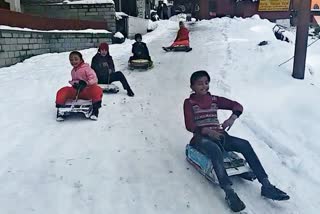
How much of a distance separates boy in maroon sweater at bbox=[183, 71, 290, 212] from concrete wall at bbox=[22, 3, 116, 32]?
12.3 metres

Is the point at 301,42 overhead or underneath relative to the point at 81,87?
overhead

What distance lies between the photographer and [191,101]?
423 cm

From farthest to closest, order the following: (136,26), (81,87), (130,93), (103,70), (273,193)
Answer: (136,26) → (103,70) → (130,93) → (81,87) → (273,193)

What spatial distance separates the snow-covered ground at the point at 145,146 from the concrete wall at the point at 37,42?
1.24 metres

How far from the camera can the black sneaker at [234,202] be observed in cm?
344

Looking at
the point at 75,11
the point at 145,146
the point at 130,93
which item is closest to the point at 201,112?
the point at 145,146

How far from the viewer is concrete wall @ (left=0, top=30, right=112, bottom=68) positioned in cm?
1022

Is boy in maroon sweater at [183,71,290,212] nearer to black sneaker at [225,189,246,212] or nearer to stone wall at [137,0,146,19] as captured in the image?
black sneaker at [225,189,246,212]

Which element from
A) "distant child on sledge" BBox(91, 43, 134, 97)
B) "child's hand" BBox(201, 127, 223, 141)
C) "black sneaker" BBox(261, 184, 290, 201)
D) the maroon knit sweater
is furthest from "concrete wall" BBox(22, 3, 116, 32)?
"black sneaker" BBox(261, 184, 290, 201)

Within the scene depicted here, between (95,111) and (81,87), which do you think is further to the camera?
(81,87)

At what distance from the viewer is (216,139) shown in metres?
4.02

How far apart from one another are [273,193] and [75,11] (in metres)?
13.7

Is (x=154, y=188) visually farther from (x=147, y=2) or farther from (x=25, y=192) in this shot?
(x=147, y=2)

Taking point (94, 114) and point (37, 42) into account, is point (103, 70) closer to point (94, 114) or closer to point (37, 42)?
point (94, 114)
